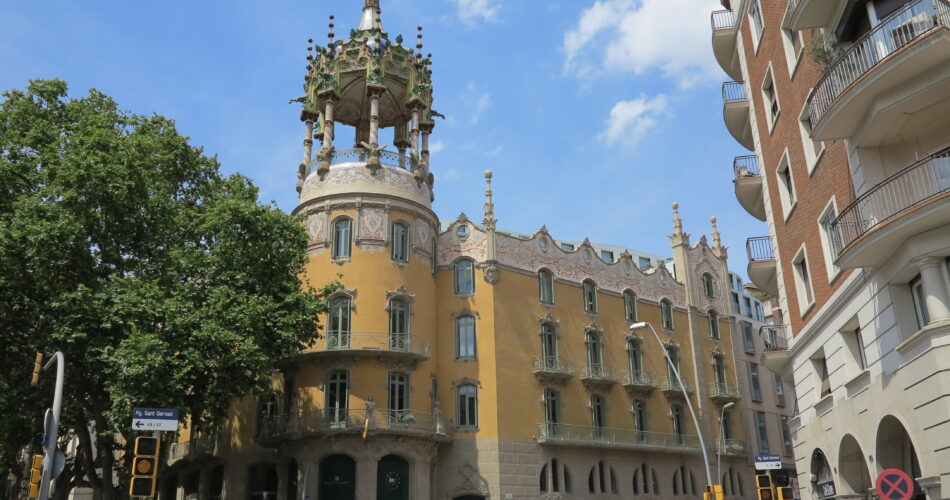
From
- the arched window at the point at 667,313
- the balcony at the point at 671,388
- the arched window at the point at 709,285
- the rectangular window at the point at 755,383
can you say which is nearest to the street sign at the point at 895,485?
the balcony at the point at 671,388

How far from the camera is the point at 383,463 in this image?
33781 mm

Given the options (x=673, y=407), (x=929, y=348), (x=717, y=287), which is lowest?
(x=929, y=348)

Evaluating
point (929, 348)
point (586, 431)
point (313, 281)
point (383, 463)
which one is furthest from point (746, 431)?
point (929, 348)

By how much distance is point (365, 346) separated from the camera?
3431cm

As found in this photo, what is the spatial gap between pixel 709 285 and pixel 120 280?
3611cm

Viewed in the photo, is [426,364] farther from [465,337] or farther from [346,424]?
[346,424]

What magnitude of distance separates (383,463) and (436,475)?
10.3 ft

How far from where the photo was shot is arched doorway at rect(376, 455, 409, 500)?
110 feet

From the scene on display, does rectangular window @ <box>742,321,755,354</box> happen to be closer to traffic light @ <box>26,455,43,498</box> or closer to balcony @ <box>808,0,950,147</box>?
balcony @ <box>808,0,950,147</box>

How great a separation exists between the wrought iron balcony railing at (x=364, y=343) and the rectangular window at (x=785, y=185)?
17.8 meters

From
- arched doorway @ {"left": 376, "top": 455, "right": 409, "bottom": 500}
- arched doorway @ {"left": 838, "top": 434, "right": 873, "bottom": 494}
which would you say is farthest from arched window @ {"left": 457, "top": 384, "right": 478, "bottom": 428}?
arched doorway @ {"left": 838, "top": 434, "right": 873, "bottom": 494}

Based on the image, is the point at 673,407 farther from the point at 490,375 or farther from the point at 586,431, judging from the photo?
the point at 490,375

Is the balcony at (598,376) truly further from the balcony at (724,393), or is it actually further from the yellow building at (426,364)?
the balcony at (724,393)

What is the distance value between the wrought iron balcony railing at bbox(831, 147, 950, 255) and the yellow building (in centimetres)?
2134
